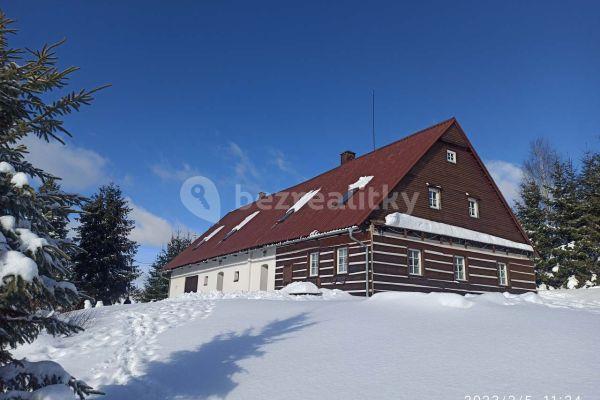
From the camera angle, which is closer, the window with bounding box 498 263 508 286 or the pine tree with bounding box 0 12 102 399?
the pine tree with bounding box 0 12 102 399

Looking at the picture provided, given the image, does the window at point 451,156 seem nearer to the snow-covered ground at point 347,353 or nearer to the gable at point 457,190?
the gable at point 457,190

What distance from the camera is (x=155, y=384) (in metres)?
6.25

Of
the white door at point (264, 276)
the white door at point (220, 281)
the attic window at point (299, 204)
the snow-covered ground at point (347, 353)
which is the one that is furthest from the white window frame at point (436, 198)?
the white door at point (220, 281)

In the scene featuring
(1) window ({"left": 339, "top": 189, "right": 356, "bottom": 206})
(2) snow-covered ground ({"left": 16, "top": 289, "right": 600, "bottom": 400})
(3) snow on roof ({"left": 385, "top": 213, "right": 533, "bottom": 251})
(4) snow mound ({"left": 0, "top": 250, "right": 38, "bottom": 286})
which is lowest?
(2) snow-covered ground ({"left": 16, "top": 289, "right": 600, "bottom": 400})

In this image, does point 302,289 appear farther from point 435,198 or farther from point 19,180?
point 19,180

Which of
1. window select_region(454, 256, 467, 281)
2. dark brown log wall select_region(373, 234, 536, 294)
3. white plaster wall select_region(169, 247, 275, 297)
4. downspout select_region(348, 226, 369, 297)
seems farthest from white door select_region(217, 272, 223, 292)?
window select_region(454, 256, 467, 281)

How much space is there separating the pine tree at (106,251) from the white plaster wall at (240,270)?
510 centimetres

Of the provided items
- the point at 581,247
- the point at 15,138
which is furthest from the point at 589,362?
the point at 581,247

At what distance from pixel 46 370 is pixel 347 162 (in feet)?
73.9

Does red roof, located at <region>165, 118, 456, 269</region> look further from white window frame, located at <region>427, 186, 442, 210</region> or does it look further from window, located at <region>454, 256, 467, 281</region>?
window, located at <region>454, 256, 467, 281</region>

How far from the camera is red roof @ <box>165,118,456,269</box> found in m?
18.3

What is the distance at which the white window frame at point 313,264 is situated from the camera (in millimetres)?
19391

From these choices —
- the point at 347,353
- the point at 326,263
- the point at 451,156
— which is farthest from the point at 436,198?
Answer: the point at 347,353

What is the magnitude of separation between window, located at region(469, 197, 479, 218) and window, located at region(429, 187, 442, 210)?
2371 mm
